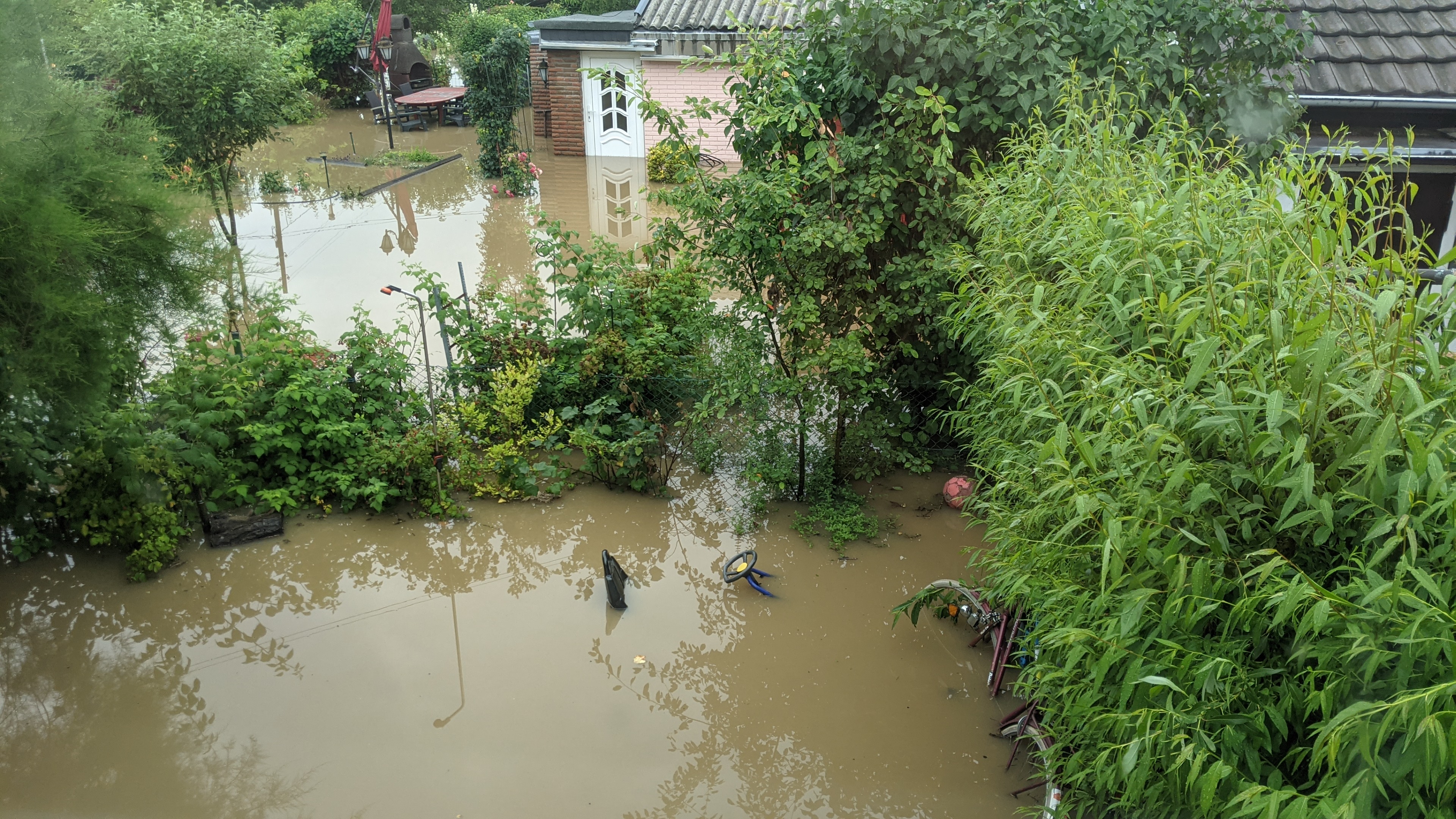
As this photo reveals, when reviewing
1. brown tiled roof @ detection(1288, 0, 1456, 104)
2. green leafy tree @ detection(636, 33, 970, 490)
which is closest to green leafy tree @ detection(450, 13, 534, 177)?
green leafy tree @ detection(636, 33, 970, 490)

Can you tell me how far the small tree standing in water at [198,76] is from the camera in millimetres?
7973

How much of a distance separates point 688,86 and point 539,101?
3.08m

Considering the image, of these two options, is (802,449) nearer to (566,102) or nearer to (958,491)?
(958,491)

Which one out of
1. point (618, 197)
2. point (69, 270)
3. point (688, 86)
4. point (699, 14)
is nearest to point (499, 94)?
point (688, 86)

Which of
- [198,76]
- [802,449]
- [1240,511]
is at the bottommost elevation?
[802,449]

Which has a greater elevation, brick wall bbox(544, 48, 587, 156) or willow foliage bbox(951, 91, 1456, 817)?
brick wall bbox(544, 48, 587, 156)

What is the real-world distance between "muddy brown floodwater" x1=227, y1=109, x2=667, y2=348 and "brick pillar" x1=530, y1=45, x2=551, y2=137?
0.38 metres

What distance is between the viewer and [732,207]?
5.45m

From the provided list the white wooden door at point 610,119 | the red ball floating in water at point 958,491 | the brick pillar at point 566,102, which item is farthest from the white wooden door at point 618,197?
the red ball floating in water at point 958,491

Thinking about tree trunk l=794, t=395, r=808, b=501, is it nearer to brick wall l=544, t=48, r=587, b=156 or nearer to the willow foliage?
the willow foliage

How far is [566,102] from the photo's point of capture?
14.8 m

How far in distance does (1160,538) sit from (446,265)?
8737 mm

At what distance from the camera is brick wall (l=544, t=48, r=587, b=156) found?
14.6 meters

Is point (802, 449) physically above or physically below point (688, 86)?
below
